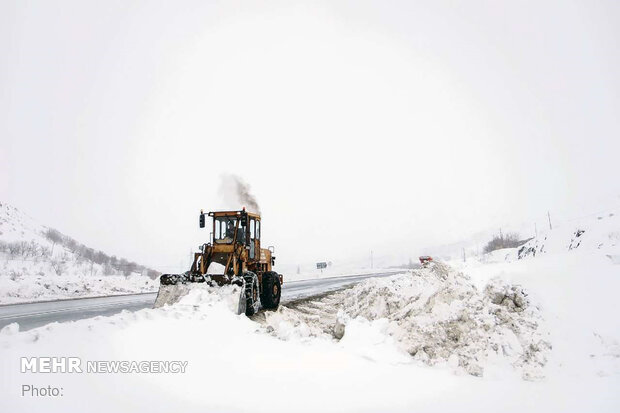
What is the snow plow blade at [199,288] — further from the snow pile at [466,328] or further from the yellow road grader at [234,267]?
the snow pile at [466,328]

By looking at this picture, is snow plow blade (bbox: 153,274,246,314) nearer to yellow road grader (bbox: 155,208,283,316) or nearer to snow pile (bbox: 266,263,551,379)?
yellow road grader (bbox: 155,208,283,316)

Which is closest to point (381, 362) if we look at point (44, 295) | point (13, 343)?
point (13, 343)

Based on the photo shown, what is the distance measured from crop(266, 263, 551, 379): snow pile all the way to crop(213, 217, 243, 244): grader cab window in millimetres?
5237

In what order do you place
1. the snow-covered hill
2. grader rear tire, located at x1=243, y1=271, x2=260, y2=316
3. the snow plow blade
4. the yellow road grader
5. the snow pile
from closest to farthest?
the snow pile < the snow plow blade < the yellow road grader < grader rear tire, located at x1=243, y1=271, x2=260, y2=316 < the snow-covered hill

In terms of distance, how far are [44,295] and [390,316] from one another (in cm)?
1892

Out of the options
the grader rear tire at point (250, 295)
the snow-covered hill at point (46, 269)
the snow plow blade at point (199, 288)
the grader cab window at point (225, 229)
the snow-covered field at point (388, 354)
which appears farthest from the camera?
the snow-covered hill at point (46, 269)

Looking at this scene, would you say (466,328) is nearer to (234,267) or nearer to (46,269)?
(234,267)

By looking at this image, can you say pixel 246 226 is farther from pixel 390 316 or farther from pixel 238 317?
pixel 390 316

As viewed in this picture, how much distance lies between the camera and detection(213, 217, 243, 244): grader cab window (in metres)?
13.4

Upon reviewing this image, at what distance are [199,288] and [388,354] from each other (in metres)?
5.97

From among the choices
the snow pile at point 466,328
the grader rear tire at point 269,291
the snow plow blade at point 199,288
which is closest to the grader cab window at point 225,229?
the grader rear tire at point 269,291

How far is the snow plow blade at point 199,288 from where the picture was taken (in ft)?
34.4

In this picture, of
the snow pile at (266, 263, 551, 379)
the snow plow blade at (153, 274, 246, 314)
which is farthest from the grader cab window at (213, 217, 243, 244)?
the snow pile at (266, 263, 551, 379)

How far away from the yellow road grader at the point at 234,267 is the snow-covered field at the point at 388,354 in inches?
86.1
